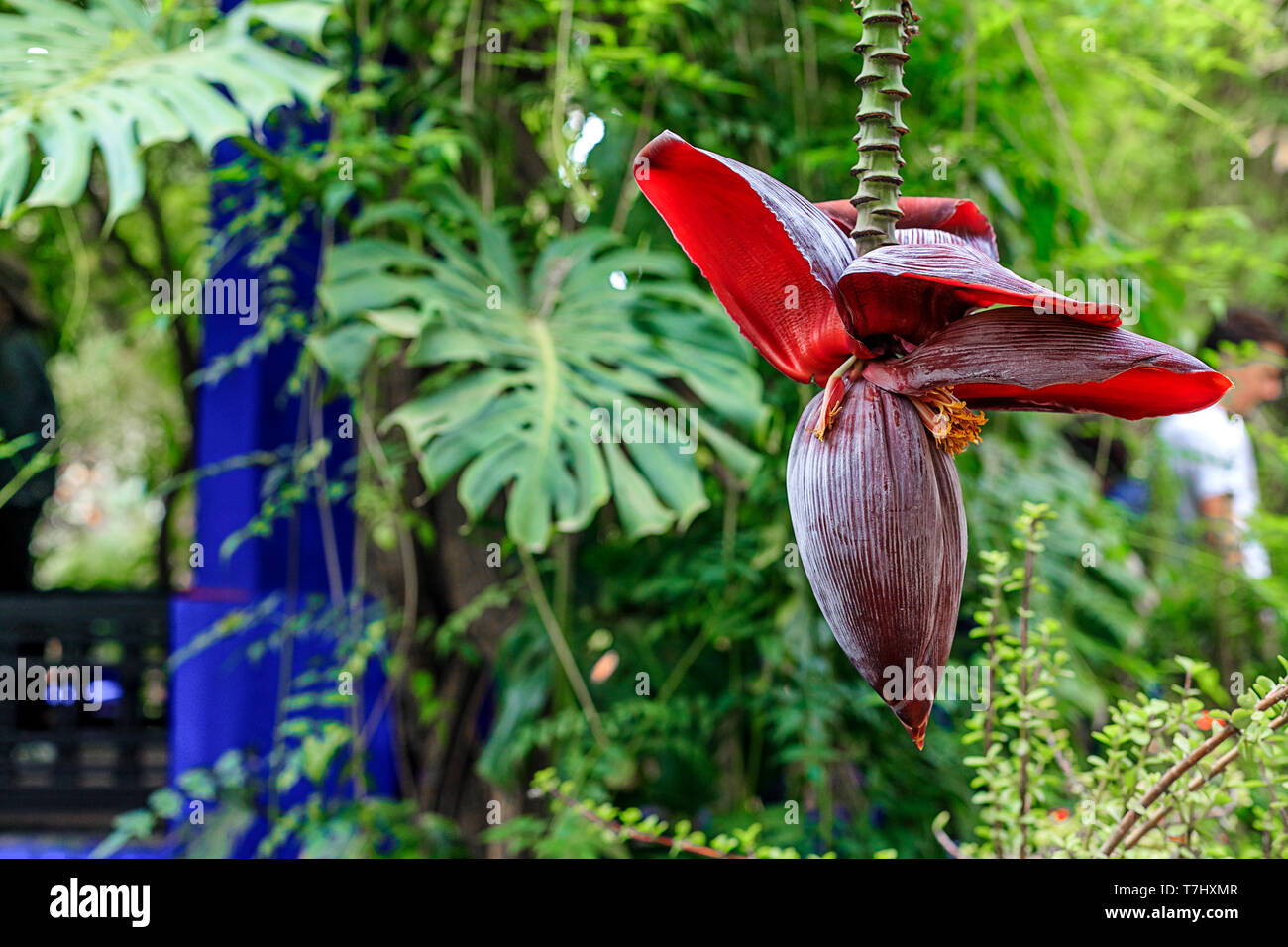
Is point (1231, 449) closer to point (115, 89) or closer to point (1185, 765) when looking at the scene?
point (1185, 765)

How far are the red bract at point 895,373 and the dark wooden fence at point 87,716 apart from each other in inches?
74.4

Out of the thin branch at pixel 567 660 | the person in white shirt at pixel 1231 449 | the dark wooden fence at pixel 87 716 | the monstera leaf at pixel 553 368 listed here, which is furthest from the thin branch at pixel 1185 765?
the dark wooden fence at pixel 87 716

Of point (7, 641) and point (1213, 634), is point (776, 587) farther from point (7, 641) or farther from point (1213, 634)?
point (7, 641)

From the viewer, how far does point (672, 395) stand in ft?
3.23

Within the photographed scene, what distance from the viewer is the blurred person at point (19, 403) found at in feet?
7.47

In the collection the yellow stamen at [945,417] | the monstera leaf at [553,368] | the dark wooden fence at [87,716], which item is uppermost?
the monstera leaf at [553,368]

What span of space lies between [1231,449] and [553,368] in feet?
3.73

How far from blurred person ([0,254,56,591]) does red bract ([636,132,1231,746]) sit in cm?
242

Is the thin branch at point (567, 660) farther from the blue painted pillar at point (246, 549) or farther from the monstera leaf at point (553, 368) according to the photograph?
the blue painted pillar at point (246, 549)

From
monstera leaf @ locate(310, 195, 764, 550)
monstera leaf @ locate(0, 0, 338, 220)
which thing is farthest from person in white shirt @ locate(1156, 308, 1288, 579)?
monstera leaf @ locate(0, 0, 338, 220)
